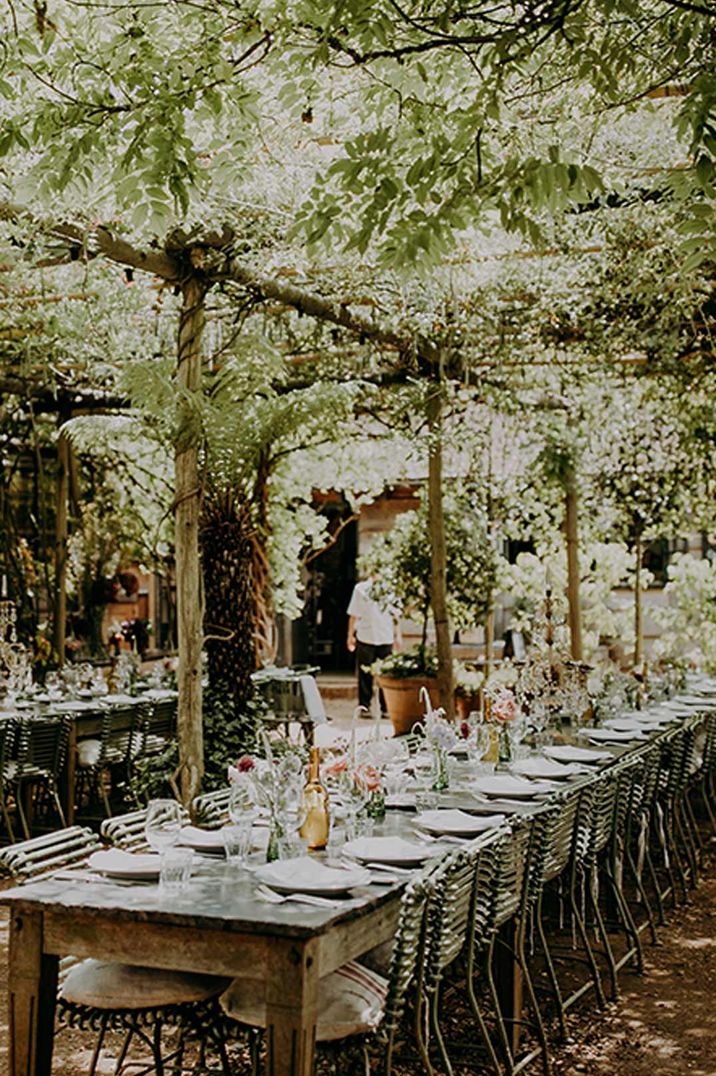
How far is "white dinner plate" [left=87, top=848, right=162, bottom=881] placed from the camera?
4059 mm

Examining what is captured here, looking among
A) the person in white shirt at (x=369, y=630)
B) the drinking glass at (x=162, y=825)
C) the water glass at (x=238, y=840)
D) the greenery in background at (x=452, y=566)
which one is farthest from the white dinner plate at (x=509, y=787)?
the person in white shirt at (x=369, y=630)

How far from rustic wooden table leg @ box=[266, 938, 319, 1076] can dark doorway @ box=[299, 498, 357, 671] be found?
1663 cm

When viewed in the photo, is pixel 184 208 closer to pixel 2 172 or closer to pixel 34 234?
pixel 2 172

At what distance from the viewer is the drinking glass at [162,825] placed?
4.04 metres

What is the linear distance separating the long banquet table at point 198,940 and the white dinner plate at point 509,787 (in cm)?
154

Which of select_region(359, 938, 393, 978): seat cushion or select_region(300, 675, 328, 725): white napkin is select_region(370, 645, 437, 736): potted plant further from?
select_region(359, 938, 393, 978): seat cushion

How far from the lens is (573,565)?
38.3ft

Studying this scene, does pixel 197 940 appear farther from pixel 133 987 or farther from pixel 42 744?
pixel 42 744

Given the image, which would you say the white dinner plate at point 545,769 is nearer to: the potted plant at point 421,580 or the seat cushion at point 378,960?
the seat cushion at point 378,960

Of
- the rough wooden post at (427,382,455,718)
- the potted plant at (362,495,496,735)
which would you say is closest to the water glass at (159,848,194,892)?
the rough wooden post at (427,382,455,718)

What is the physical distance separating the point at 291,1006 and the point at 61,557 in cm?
952

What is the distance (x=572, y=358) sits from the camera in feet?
36.2

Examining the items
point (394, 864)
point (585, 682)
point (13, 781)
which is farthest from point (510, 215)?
point (13, 781)

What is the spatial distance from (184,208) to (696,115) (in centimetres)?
149
